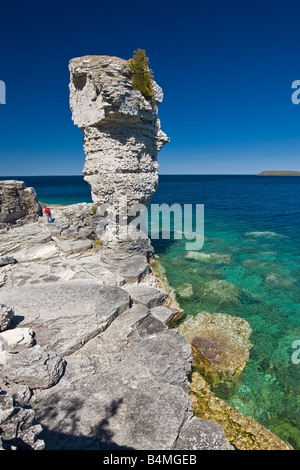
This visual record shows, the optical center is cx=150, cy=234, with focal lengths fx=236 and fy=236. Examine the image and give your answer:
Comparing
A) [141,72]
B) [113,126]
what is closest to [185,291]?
[113,126]

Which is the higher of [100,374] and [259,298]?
[100,374]

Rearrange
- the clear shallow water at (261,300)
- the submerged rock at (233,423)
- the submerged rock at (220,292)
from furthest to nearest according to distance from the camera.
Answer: the submerged rock at (220,292)
the clear shallow water at (261,300)
the submerged rock at (233,423)

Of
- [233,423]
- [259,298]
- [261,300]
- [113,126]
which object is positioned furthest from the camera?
[259,298]

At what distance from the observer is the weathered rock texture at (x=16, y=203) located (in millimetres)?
15555

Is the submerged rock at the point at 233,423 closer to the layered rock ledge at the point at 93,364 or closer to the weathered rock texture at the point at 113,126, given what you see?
the layered rock ledge at the point at 93,364

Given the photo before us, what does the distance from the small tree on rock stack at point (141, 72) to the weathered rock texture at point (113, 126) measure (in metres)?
0.29

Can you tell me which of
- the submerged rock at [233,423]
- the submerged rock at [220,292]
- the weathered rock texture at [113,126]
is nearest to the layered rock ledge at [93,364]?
the submerged rock at [233,423]

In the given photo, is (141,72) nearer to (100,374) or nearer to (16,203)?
(16,203)

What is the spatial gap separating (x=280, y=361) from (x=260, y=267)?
9322 millimetres

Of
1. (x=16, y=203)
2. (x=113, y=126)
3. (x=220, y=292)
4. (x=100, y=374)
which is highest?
(x=113, y=126)

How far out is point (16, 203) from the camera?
16.3 metres

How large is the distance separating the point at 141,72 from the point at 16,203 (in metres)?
11.5
